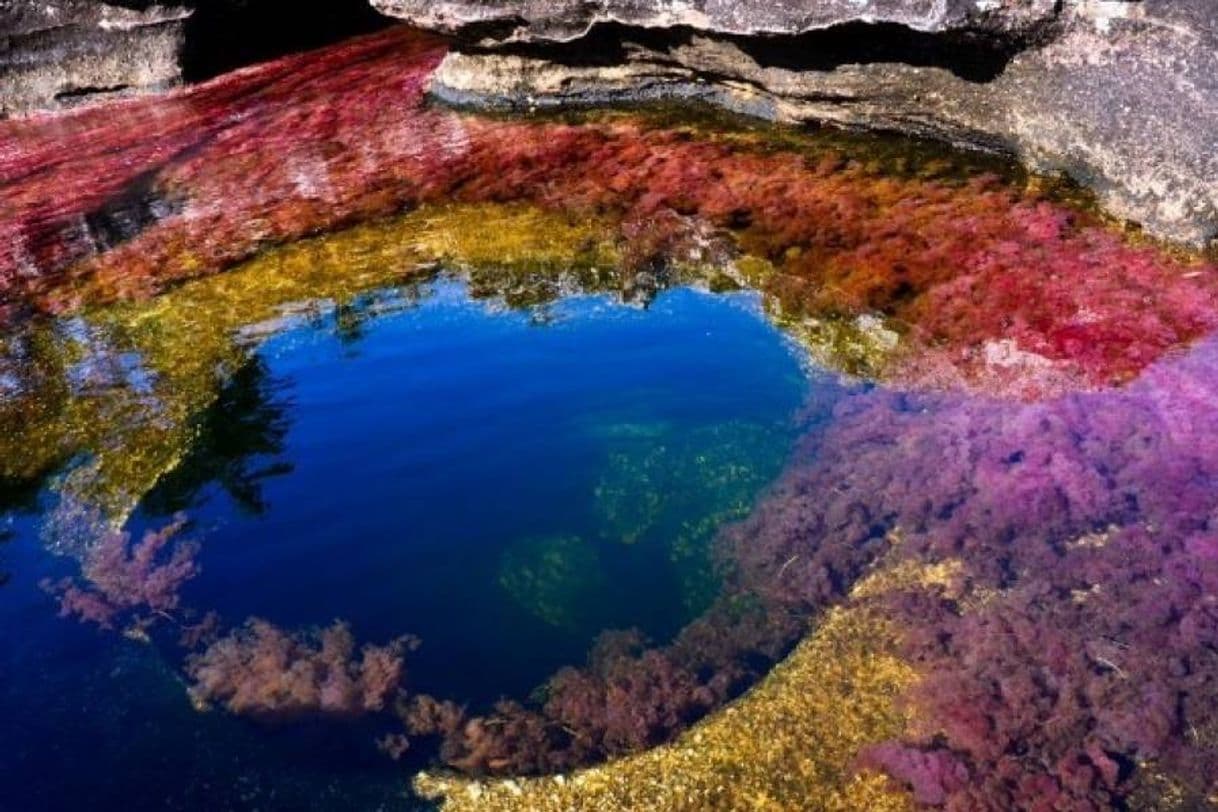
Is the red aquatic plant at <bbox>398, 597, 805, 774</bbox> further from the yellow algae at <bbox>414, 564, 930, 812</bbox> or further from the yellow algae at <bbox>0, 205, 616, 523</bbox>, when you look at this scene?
the yellow algae at <bbox>0, 205, 616, 523</bbox>

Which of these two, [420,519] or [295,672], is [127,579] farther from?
[420,519]

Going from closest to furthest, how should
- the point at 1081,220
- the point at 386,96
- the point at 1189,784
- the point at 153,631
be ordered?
1. the point at 1189,784
2. the point at 153,631
3. the point at 1081,220
4. the point at 386,96

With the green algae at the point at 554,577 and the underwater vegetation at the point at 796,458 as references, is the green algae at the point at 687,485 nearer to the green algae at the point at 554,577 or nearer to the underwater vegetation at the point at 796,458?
the underwater vegetation at the point at 796,458

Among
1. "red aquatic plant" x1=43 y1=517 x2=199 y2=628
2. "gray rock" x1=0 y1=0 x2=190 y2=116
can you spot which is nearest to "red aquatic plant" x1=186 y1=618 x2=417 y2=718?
"red aquatic plant" x1=43 y1=517 x2=199 y2=628

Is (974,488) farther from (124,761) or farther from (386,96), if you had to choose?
(386,96)

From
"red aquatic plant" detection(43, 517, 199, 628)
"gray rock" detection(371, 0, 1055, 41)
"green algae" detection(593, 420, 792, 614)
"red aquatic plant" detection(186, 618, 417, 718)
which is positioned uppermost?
"gray rock" detection(371, 0, 1055, 41)

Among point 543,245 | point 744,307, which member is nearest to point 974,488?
point 744,307

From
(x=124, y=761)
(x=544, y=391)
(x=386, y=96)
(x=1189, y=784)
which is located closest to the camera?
(x=1189, y=784)
